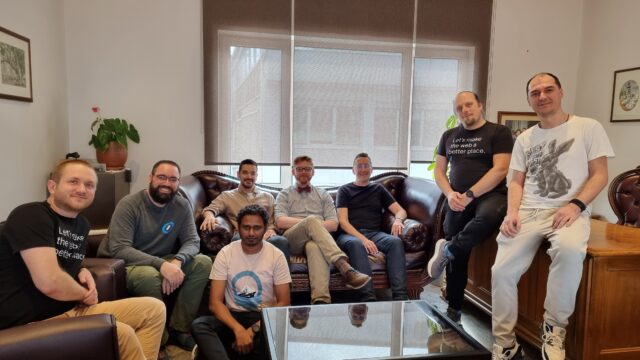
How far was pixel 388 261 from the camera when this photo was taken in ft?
9.96

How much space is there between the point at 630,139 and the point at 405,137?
204 cm

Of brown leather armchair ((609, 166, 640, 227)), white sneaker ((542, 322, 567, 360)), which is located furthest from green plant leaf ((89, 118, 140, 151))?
brown leather armchair ((609, 166, 640, 227))

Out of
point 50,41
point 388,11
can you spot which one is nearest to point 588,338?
point 388,11

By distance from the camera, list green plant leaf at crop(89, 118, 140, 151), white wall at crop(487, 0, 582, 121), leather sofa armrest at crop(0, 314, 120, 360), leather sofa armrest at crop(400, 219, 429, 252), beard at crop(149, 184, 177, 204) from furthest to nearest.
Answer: white wall at crop(487, 0, 582, 121) → green plant leaf at crop(89, 118, 140, 151) → leather sofa armrest at crop(400, 219, 429, 252) → beard at crop(149, 184, 177, 204) → leather sofa armrest at crop(0, 314, 120, 360)

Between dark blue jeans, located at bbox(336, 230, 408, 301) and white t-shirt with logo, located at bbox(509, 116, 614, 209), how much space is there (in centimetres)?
90

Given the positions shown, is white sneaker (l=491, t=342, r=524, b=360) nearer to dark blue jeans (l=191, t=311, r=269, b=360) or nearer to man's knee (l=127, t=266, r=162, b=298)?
dark blue jeans (l=191, t=311, r=269, b=360)

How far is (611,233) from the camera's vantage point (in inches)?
101

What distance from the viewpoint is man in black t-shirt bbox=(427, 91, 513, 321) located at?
2648mm

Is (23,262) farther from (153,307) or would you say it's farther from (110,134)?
(110,134)

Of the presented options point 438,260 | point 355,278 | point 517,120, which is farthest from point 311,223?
point 517,120

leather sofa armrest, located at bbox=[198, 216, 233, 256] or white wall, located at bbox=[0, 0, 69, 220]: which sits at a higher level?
white wall, located at bbox=[0, 0, 69, 220]

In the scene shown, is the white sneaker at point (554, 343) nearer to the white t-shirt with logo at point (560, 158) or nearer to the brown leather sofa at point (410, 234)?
the white t-shirt with logo at point (560, 158)

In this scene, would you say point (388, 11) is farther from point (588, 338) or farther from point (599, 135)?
point (588, 338)

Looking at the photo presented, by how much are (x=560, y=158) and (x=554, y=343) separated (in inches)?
37.1
